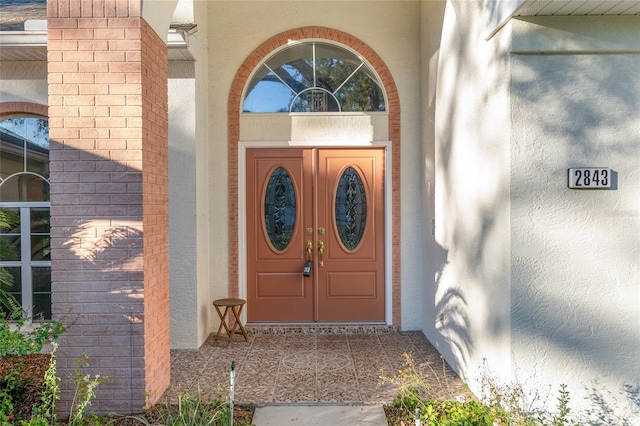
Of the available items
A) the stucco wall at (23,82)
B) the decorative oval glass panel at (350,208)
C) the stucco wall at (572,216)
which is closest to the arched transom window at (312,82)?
the decorative oval glass panel at (350,208)

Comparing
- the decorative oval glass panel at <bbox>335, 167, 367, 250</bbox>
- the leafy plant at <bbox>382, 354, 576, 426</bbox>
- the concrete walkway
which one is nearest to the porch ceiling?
the decorative oval glass panel at <bbox>335, 167, 367, 250</bbox>

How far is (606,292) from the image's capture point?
11.0 ft

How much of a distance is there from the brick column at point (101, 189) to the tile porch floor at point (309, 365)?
2.80 ft

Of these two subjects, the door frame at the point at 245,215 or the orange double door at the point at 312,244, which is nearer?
the door frame at the point at 245,215

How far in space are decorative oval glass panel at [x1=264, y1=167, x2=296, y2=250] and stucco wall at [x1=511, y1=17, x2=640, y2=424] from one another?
352 centimetres

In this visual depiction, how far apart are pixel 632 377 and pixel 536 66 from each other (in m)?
2.43

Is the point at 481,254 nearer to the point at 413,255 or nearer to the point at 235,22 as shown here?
the point at 413,255

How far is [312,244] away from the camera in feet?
20.8

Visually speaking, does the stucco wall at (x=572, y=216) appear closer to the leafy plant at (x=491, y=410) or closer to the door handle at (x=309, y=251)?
the leafy plant at (x=491, y=410)

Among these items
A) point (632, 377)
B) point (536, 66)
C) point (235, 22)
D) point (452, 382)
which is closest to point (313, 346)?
point (452, 382)

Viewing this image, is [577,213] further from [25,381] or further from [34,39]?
[34,39]

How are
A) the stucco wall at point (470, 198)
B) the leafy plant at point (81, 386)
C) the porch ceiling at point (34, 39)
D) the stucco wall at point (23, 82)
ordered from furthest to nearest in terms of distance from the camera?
1. the stucco wall at point (23, 82)
2. the porch ceiling at point (34, 39)
3. the stucco wall at point (470, 198)
4. the leafy plant at point (81, 386)

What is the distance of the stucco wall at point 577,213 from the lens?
11.0ft

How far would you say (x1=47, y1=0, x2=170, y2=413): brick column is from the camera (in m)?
3.66
